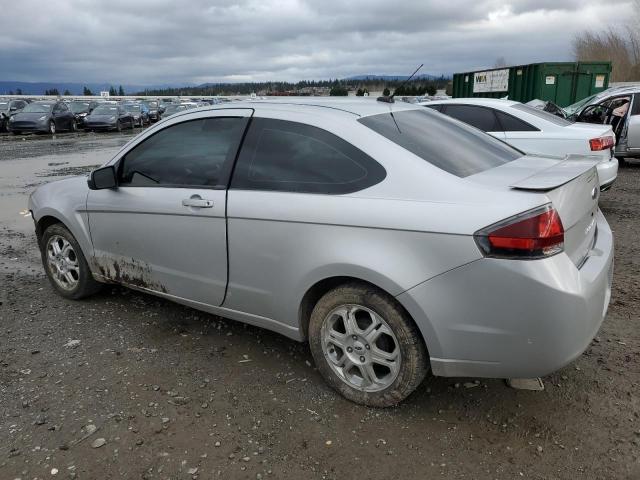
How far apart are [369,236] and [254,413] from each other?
1.21 m

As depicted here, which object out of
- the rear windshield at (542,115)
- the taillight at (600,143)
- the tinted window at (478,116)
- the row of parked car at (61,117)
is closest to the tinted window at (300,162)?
the tinted window at (478,116)

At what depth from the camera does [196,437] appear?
9.39 feet

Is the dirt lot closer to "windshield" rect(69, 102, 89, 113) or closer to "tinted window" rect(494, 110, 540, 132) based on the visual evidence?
"tinted window" rect(494, 110, 540, 132)

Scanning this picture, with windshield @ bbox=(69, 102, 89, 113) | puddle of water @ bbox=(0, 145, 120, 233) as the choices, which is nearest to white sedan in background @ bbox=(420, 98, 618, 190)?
puddle of water @ bbox=(0, 145, 120, 233)

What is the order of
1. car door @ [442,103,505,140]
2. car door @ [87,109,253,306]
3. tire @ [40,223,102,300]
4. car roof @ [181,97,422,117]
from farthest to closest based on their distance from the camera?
car door @ [442,103,505,140]
tire @ [40,223,102,300]
car door @ [87,109,253,306]
car roof @ [181,97,422,117]

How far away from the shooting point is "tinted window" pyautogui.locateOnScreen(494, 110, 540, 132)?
7603 millimetres

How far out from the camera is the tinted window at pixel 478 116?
25.6 feet

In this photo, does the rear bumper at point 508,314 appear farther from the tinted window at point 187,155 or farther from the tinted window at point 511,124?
the tinted window at point 511,124

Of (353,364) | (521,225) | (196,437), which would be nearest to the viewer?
(521,225)

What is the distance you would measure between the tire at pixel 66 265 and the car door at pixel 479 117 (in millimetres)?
5636

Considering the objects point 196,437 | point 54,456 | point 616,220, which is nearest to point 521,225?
point 196,437

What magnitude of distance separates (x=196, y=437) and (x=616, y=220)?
6476mm

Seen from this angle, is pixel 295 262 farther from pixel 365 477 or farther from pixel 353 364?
pixel 365 477

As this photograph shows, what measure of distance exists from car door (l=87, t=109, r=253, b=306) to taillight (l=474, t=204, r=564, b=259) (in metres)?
1.61
